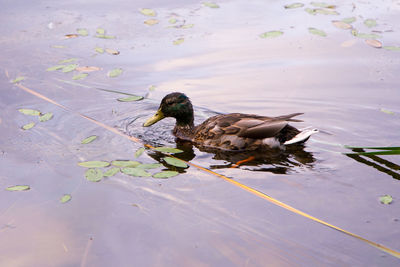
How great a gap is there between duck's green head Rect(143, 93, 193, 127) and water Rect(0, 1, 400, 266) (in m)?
0.25

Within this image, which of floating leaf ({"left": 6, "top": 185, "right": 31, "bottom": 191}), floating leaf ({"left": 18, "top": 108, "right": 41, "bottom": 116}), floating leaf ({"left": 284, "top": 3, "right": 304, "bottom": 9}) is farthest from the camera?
floating leaf ({"left": 284, "top": 3, "right": 304, "bottom": 9})

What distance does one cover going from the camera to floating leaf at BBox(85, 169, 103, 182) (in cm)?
512

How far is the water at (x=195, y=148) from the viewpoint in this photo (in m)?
4.12

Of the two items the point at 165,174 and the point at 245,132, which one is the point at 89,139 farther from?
the point at 245,132

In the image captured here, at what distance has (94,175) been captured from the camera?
17.0 ft

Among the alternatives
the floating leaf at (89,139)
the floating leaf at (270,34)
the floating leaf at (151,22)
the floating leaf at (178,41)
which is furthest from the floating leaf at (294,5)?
the floating leaf at (89,139)

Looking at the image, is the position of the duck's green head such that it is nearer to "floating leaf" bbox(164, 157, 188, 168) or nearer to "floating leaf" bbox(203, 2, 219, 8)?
"floating leaf" bbox(164, 157, 188, 168)

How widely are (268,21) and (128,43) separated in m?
2.61

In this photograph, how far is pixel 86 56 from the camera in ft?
→ 27.8

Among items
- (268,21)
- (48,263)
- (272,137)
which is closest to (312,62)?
(268,21)

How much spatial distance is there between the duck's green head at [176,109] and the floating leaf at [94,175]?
1.35 m

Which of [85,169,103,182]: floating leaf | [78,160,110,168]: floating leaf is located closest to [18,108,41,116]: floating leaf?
[78,160,110,168]: floating leaf

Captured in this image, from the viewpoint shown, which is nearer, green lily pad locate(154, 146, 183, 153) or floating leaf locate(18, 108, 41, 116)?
green lily pad locate(154, 146, 183, 153)

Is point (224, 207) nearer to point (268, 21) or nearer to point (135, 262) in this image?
point (135, 262)
